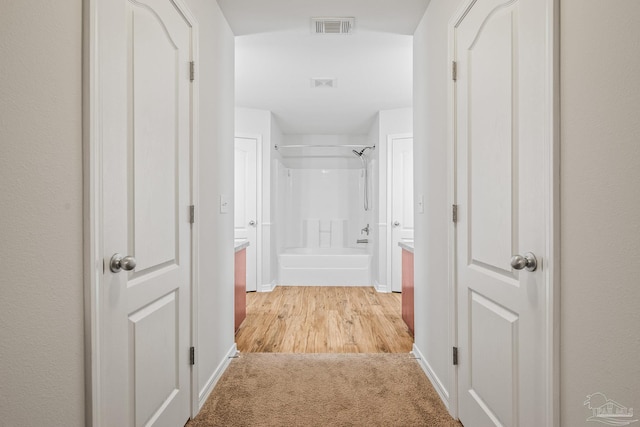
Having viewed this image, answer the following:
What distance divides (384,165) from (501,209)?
3.64 metres

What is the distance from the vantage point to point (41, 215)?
88 centimetres

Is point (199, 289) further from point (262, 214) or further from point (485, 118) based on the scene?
point (262, 214)

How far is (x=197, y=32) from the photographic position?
1942 millimetres

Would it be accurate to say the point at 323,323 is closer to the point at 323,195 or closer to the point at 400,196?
the point at 400,196

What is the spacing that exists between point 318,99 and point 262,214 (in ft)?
5.45

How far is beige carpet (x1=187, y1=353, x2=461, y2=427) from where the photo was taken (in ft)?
6.16

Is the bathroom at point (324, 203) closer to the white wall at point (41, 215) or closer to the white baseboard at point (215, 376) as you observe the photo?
the white baseboard at point (215, 376)

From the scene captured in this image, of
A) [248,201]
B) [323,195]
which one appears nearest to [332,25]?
[248,201]

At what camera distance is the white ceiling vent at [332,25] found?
→ 2574 millimetres

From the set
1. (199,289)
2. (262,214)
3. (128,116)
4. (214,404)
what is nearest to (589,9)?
(128,116)

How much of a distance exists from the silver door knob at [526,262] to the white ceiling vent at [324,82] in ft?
9.91

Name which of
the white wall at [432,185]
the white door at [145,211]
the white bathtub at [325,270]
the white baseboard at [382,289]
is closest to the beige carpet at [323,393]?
the white wall at [432,185]

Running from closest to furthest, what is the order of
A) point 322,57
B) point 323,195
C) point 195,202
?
point 195,202
point 322,57
point 323,195

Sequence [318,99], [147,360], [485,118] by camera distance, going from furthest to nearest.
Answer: [318,99] < [485,118] < [147,360]
